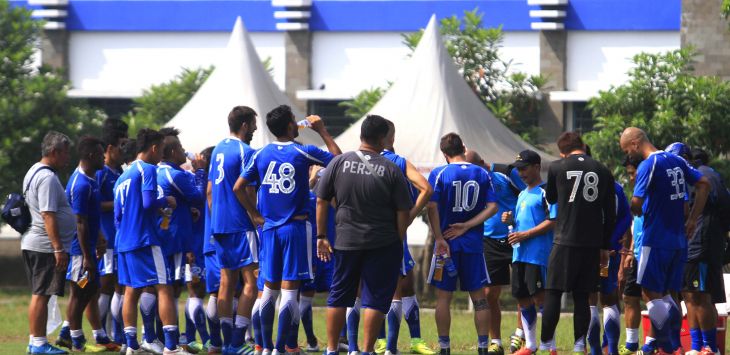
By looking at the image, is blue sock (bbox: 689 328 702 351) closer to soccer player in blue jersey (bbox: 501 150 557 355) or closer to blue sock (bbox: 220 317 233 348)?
soccer player in blue jersey (bbox: 501 150 557 355)

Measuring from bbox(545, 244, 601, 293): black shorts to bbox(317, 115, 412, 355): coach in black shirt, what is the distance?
1.58 m

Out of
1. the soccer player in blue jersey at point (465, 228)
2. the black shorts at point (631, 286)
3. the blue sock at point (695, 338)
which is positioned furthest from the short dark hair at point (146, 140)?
the blue sock at point (695, 338)

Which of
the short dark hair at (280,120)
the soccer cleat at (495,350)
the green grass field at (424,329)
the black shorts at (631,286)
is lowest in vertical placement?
the green grass field at (424,329)

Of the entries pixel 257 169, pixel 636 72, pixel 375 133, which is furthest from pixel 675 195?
pixel 636 72

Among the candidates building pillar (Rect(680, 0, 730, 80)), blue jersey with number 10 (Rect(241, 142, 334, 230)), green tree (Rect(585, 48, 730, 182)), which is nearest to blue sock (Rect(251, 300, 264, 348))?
blue jersey with number 10 (Rect(241, 142, 334, 230))

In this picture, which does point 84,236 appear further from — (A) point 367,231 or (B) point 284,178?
(A) point 367,231

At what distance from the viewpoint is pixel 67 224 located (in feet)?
45.9

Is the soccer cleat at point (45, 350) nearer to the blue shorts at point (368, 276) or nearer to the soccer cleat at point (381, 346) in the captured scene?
the soccer cleat at point (381, 346)

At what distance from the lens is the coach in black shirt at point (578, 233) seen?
41.2ft

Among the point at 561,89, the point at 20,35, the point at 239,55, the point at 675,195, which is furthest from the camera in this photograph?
the point at 561,89

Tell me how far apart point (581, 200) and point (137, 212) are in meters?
4.08

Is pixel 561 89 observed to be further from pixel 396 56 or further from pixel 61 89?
pixel 61 89

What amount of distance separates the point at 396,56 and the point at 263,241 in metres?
20.7

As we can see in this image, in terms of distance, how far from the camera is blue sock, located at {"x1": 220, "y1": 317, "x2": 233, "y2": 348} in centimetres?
1341
